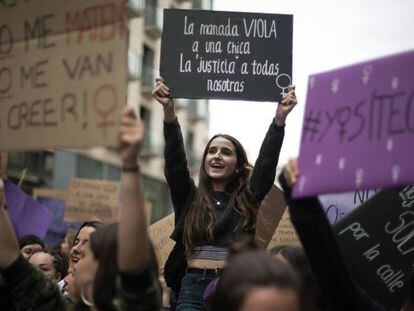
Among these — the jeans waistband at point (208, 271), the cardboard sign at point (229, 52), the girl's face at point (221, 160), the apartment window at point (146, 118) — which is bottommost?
the jeans waistband at point (208, 271)

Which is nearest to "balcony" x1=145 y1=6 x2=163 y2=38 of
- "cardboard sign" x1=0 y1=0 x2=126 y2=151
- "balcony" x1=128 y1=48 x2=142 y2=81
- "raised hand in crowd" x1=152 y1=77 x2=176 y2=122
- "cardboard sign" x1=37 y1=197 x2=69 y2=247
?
"balcony" x1=128 y1=48 x2=142 y2=81

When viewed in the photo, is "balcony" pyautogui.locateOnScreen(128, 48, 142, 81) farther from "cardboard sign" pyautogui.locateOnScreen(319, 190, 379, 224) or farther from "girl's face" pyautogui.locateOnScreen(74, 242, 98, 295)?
"girl's face" pyautogui.locateOnScreen(74, 242, 98, 295)

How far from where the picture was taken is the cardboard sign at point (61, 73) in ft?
7.93

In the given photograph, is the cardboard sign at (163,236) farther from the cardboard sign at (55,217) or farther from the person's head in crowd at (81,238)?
the cardboard sign at (55,217)

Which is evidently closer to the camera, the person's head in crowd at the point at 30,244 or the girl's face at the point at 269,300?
the girl's face at the point at 269,300

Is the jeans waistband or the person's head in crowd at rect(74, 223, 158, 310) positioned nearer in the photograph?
the person's head in crowd at rect(74, 223, 158, 310)

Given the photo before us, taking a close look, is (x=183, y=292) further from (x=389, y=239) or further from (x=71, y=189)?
(x=71, y=189)

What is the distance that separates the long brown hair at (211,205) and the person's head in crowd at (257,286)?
1.61 metres

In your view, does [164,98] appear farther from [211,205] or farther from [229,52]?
[211,205]

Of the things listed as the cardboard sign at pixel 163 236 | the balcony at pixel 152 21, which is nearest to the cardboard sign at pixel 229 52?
the cardboard sign at pixel 163 236

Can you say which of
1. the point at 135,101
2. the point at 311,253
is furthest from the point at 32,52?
the point at 135,101

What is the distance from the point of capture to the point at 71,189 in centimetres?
927

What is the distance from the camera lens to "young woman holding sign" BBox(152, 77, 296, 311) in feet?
12.3

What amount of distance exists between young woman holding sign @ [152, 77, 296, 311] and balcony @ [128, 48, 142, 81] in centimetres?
2438
